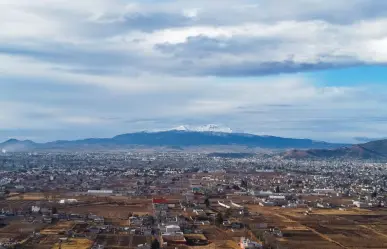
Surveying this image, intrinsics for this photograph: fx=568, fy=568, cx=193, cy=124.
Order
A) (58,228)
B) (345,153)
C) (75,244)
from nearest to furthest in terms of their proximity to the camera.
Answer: (75,244)
(58,228)
(345,153)

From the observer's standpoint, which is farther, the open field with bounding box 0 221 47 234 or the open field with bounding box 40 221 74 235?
the open field with bounding box 0 221 47 234

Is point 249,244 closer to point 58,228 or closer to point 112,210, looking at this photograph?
point 58,228

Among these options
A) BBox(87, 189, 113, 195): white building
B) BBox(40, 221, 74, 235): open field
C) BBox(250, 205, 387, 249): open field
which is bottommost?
BBox(250, 205, 387, 249): open field

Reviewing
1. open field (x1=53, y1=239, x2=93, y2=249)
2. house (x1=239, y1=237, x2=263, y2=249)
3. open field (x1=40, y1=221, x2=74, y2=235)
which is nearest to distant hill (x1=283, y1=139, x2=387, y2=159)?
open field (x1=40, y1=221, x2=74, y2=235)

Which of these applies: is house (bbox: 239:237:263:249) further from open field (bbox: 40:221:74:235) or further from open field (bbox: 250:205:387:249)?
open field (bbox: 40:221:74:235)

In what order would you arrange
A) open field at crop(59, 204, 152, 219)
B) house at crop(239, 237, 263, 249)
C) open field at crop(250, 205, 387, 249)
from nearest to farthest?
1. house at crop(239, 237, 263, 249)
2. open field at crop(250, 205, 387, 249)
3. open field at crop(59, 204, 152, 219)

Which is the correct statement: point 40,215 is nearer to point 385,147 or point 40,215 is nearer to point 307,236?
point 307,236

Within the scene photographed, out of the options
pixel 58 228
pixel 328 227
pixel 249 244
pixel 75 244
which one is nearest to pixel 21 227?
pixel 58 228

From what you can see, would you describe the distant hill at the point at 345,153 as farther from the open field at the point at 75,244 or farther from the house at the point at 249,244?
the open field at the point at 75,244

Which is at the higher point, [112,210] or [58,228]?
[112,210]

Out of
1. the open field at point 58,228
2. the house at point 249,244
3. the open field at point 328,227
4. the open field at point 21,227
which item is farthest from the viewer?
the open field at point 21,227

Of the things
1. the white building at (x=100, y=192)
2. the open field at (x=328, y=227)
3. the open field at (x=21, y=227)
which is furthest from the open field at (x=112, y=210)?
the white building at (x=100, y=192)

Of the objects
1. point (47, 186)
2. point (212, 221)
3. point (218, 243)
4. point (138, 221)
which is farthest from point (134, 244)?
point (47, 186)
